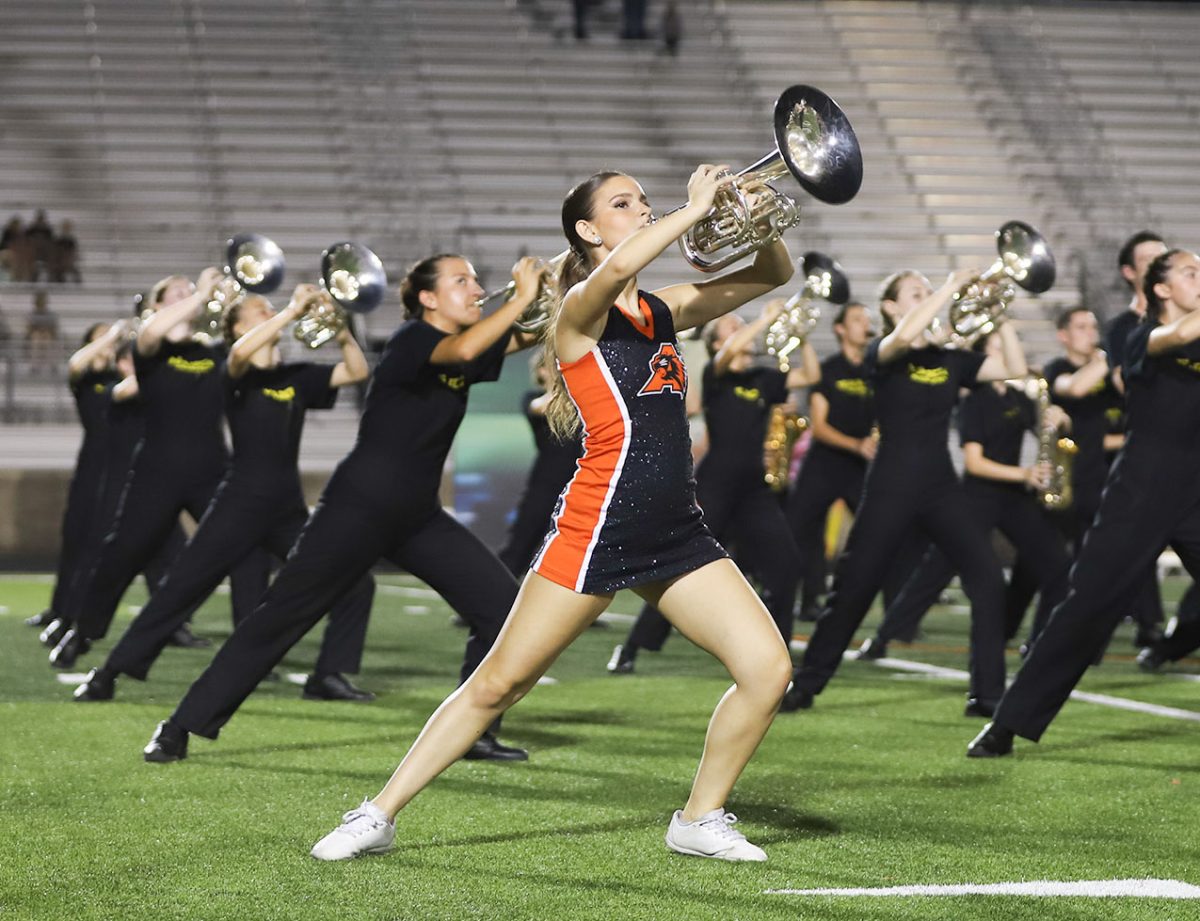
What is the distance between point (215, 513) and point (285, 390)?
595 mm

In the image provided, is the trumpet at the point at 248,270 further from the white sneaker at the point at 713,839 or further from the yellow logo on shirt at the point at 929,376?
the white sneaker at the point at 713,839

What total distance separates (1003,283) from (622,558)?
341 cm

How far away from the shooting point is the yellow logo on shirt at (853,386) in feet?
31.1

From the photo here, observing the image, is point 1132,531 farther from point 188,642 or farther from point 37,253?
point 37,253

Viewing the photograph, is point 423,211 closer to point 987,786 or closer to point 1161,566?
point 1161,566

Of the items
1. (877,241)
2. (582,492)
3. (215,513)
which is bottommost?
(877,241)

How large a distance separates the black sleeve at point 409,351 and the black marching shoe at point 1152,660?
4196mm

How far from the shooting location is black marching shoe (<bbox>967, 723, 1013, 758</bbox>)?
5441 mm

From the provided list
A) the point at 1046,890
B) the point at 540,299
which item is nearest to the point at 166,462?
the point at 540,299

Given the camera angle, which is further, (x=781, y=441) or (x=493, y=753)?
(x=781, y=441)

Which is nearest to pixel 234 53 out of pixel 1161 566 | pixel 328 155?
pixel 328 155

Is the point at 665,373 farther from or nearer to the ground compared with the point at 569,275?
nearer to the ground

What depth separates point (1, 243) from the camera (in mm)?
16672

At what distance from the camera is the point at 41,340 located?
14.8 m
